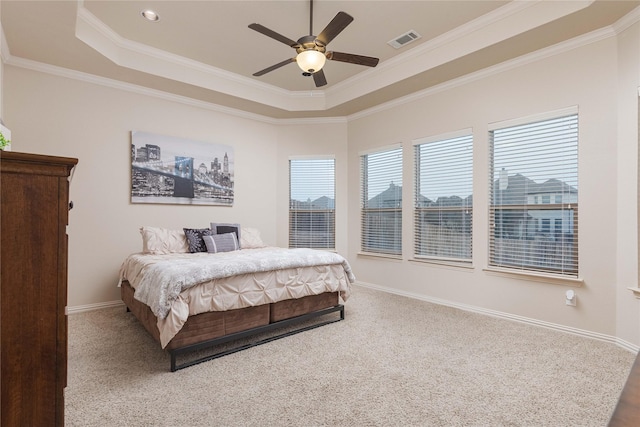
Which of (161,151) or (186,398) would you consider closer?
(186,398)

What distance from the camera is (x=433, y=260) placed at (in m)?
4.33

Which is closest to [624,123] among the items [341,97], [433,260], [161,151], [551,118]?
[551,118]

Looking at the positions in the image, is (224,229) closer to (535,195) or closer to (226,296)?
(226,296)

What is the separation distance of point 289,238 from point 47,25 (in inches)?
160

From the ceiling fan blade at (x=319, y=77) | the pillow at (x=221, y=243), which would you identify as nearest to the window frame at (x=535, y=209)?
the ceiling fan blade at (x=319, y=77)

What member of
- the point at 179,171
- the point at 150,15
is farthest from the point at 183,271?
the point at 150,15

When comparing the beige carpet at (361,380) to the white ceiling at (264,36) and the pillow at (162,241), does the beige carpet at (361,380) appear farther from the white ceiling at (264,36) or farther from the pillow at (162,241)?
the white ceiling at (264,36)

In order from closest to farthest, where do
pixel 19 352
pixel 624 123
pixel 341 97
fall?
pixel 19 352
pixel 624 123
pixel 341 97

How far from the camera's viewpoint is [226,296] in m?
2.65

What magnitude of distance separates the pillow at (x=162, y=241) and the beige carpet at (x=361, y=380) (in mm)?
916

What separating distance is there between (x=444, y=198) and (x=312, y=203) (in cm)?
231

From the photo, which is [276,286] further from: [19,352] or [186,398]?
[19,352]

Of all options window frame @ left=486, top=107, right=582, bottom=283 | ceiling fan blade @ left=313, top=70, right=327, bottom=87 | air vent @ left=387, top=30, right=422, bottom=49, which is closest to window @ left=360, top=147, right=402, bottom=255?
window frame @ left=486, top=107, right=582, bottom=283

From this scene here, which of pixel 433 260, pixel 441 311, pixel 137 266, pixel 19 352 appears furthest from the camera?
pixel 433 260
